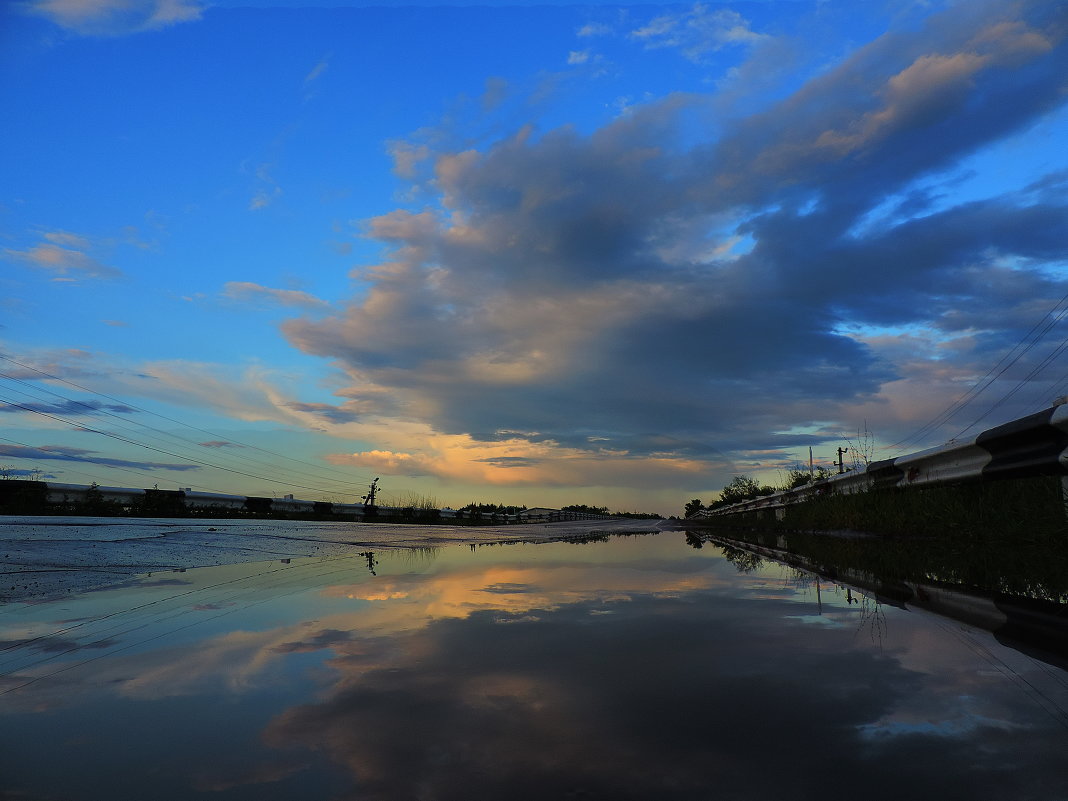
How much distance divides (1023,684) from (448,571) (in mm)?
3348

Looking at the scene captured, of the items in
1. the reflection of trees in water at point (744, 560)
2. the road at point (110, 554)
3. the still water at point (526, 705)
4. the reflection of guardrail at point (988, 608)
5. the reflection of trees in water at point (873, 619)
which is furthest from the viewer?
the reflection of trees in water at point (744, 560)

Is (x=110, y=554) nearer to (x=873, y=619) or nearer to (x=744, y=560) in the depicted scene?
(x=744, y=560)

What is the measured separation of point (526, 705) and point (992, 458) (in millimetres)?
4799

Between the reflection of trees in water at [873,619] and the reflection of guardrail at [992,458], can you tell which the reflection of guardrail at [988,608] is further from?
the reflection of guardrail at [992,458]

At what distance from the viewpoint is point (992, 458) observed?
4.68 meters

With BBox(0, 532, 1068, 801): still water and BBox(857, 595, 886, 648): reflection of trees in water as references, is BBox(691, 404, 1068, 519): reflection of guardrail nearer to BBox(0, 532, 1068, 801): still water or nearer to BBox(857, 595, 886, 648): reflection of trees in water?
BBox(857, 595, 886, 648): reflection of trees in water

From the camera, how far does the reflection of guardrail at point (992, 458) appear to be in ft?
12.6

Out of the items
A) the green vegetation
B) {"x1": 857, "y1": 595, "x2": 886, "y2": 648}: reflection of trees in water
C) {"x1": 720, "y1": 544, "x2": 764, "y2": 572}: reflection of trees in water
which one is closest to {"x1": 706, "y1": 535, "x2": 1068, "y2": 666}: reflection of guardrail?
{"x1": 857, "y1": 595, "x2": 886, "y2": 648}: reflection of trees in water

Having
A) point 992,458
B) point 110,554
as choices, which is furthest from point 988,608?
point 110,554

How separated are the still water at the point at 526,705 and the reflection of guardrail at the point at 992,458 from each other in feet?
7.38

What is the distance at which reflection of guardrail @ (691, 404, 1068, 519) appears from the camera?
383cm

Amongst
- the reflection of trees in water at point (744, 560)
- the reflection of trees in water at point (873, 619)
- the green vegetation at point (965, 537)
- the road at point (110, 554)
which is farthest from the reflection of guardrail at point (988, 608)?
the road at point (110, 554)

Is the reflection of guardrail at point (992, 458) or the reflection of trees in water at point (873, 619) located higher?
the reflection of guardrail at point (992, 458)

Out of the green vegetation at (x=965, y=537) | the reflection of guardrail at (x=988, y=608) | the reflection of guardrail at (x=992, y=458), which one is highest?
the reflection of guardrail at (x=992, y=458)
